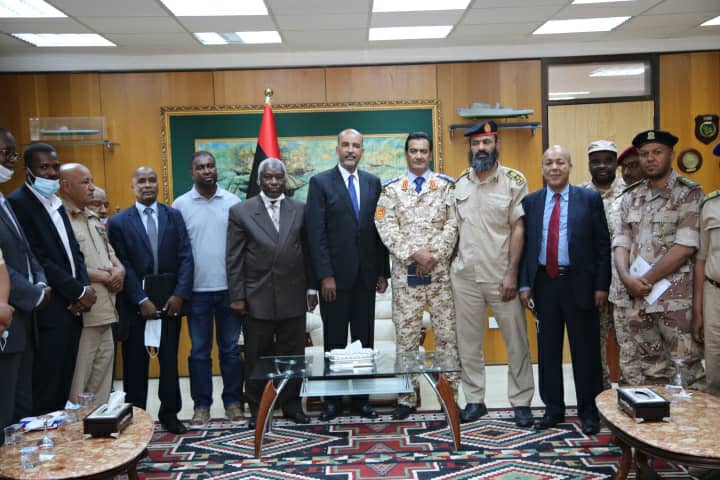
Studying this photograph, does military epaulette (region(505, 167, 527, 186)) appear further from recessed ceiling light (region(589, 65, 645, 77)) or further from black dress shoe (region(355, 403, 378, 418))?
recessed ceiling light (region(589, 65, 645, 77))

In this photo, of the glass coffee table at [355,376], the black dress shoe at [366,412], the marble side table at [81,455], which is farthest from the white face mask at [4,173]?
the black dress shoe at [366,412]

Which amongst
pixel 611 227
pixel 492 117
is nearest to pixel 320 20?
pixel 492 117

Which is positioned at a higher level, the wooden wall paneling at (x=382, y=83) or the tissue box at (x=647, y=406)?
the wooden wall paneling at (x=382, y=83)

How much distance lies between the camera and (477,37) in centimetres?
564

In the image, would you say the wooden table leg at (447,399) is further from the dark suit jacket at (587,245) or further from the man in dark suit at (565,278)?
the dark suit jacket at (587,245)

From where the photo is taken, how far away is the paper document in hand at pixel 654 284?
3402 millimetres

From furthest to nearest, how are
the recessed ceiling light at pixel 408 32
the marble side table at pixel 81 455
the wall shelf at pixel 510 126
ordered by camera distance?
1. the wall shelf at pixel 510 126
2. the recessed ceiling light at pixel 408 32
3. the marble side table at pixel 81 455

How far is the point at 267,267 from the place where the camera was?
13.1ft

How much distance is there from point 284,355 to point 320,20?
2.64 meters

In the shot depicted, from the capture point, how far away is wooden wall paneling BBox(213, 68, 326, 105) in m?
5.93

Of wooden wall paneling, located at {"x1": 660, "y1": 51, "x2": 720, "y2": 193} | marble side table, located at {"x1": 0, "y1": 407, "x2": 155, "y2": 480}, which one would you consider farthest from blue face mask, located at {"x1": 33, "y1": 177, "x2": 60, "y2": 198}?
wooden wall paneling, located at {"x1": 660, "y1": 51, "x2": 720, "y2": 193}

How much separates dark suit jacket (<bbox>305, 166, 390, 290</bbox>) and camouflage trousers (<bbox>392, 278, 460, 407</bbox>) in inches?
10.2

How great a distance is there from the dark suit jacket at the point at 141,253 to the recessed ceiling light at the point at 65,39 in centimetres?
210

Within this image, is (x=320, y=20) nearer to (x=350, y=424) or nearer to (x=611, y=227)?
(x=611, y=227)
